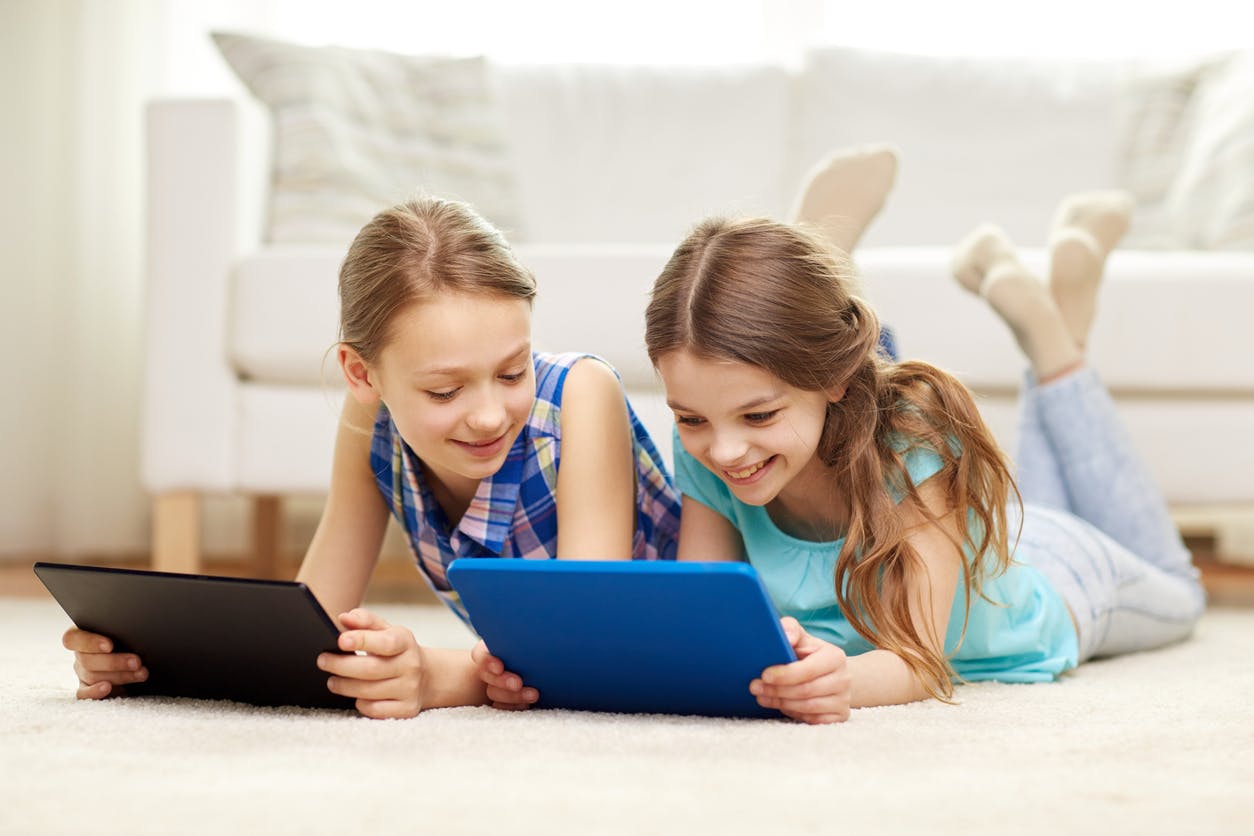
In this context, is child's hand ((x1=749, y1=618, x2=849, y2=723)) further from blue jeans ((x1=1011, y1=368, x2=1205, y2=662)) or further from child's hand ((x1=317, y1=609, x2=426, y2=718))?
blue jeans ((x1=1011, y1=368, x2=1205, y2=662))

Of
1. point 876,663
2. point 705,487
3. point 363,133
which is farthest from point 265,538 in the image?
point 876,663

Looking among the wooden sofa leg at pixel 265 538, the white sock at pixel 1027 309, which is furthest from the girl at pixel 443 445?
the wooden sofa leg at pixel 265 538

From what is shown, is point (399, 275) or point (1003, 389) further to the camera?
→ point (1003, 389)

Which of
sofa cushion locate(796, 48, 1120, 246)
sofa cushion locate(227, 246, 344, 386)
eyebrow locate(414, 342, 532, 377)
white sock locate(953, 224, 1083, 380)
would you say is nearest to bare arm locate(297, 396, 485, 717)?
eyebrow locate(414, 342, 532, 377)

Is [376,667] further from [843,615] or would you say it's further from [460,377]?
[843,615]

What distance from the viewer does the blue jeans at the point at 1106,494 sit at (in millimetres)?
1706

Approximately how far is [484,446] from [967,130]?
1.82 m

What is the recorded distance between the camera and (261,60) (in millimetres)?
2520

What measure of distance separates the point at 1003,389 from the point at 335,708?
133 cm

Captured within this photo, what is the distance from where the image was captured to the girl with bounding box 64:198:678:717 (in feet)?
3.65

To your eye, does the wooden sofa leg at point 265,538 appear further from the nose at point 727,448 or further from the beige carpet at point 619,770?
the nose at point 727,448

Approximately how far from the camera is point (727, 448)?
1165 millimetres

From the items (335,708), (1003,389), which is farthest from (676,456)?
(1003,389)

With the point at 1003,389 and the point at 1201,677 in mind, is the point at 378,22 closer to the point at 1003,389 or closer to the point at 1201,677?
the point at 1003,389
